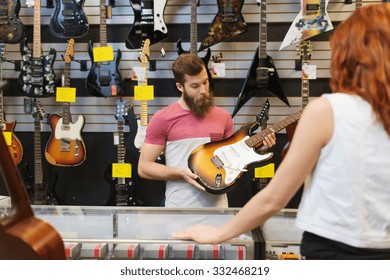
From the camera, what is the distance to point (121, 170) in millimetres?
4402

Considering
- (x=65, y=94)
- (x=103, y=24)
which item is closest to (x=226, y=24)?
(x=103, y=24)

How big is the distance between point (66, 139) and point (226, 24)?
1.71m

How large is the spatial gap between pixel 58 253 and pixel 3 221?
141mm

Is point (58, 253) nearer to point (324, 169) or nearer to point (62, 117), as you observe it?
point (324, 169)

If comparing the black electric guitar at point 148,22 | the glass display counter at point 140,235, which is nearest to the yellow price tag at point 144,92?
the black electric guitar at point 148,22

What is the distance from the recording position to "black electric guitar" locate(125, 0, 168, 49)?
173 inches

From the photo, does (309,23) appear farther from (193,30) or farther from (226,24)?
(193,30)

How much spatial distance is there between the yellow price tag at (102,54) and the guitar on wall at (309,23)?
4.75ft

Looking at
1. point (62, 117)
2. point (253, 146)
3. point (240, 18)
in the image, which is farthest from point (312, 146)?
point (62, 117)

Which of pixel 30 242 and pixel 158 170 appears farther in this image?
pixel 158 170

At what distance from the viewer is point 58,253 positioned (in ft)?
3.78

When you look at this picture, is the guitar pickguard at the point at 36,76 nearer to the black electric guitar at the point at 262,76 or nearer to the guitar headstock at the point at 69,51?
the guitar headstock at the point at 69,51

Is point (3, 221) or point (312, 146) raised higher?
point (312, 146)
